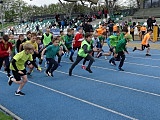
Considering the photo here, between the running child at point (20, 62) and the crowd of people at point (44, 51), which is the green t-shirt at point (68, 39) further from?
the running child at point (20, 62)

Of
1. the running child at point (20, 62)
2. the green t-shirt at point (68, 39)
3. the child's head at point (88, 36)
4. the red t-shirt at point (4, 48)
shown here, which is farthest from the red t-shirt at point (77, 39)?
the running child at point (20, 62)

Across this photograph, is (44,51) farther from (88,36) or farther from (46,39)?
(46,39)

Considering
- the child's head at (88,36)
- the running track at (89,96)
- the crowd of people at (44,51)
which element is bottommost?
the running track at (89,96)

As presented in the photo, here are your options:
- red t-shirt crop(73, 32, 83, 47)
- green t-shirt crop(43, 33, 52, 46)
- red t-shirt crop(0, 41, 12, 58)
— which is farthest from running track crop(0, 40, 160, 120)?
red t-shirt crop(73, 32, 83, 47)

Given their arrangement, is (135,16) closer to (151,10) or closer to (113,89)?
(151,10)

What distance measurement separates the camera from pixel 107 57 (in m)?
17.4

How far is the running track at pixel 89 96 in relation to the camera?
6.97m

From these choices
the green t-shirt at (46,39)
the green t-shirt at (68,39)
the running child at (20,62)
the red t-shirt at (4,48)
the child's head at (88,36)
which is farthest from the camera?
the green t-shirt at (68,39)

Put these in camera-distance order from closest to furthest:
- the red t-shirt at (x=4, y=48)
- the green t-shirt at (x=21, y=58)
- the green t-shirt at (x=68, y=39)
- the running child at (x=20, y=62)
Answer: the running child at (x=20, y=62) → the green t-shirt at (x=21, y=58) → the red t-shirt at (x=4, y=48) → the green t-shirt at (x=68, y=39)

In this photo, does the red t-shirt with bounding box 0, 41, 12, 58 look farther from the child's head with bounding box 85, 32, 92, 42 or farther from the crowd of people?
the child's head with bounding box 85, 32, 92, 42

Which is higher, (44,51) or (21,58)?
(21,58)

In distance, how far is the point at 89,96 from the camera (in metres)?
8.59

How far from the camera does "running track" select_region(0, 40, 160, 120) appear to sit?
274 inches

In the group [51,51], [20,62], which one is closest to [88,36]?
[51,51]
